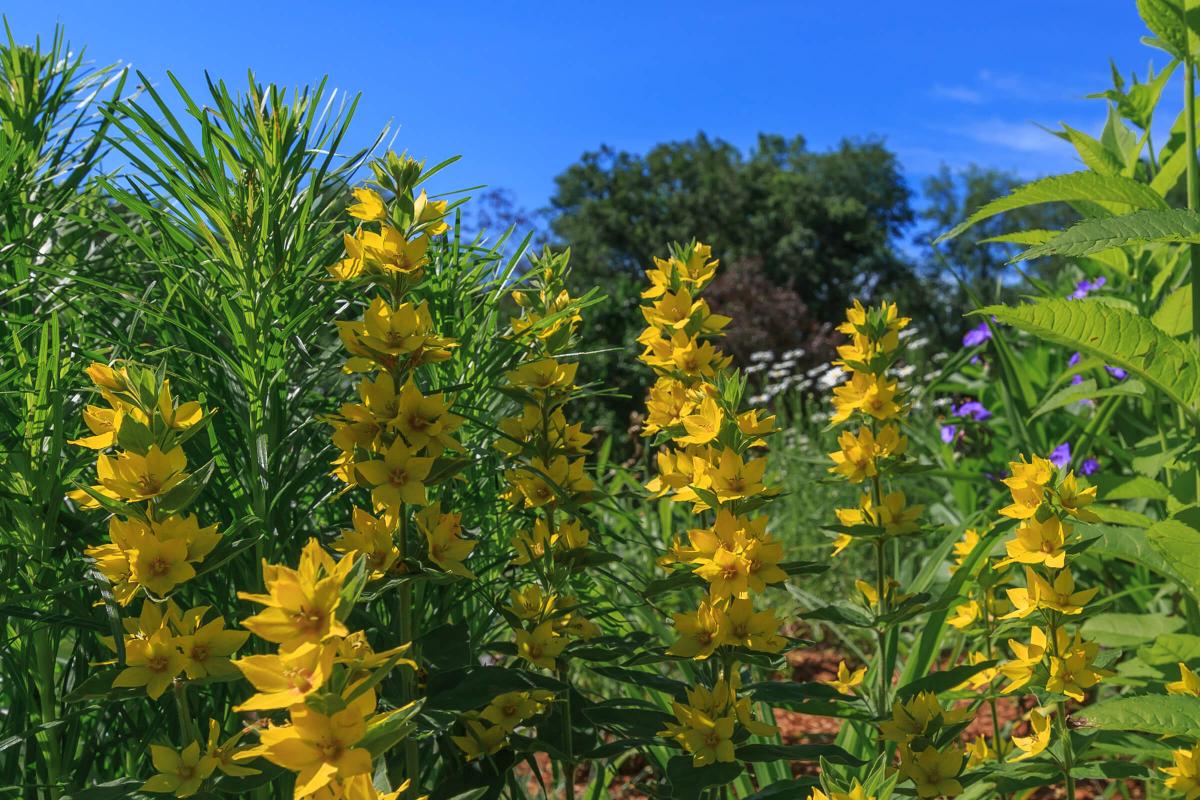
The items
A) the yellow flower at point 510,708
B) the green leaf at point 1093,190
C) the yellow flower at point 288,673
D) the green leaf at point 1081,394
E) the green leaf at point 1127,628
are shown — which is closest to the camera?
the yellow flower at point 288,673

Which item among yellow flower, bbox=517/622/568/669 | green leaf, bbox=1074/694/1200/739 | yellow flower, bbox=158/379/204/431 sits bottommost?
green leaf, bbox=1074/694/1200/739

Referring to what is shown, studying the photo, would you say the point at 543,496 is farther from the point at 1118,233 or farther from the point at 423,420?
the point at 1118,233

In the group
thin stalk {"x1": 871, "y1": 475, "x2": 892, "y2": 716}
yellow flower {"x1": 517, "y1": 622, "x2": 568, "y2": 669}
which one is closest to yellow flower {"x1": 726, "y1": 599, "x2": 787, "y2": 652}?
yellow flower {"x1": 517, "y1": 622, "x2": 568, "y2": 669}

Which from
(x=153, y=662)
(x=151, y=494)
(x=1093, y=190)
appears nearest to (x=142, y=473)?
(x=151, y=494)

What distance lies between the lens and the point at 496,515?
1559 mm

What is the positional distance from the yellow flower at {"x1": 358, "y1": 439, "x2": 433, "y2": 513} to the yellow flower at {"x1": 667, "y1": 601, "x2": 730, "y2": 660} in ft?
1.17

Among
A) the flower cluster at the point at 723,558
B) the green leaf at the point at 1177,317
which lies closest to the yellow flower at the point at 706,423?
the flower cluster at the point at 723,558

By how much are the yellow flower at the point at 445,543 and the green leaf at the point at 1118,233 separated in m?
0.70

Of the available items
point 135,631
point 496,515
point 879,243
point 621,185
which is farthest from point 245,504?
point 879,243

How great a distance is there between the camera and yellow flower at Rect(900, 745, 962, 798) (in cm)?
117

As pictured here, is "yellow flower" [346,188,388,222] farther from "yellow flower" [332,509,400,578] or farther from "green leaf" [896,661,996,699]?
"green leaf" [896,661,996,699]

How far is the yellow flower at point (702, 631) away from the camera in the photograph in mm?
1141

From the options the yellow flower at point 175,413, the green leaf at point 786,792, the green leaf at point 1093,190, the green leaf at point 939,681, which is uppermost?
the green leaf at point 1093,190

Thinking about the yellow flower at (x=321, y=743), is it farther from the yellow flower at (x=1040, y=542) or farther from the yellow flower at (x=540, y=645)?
the yellow flower at (x=1040, y=542)
